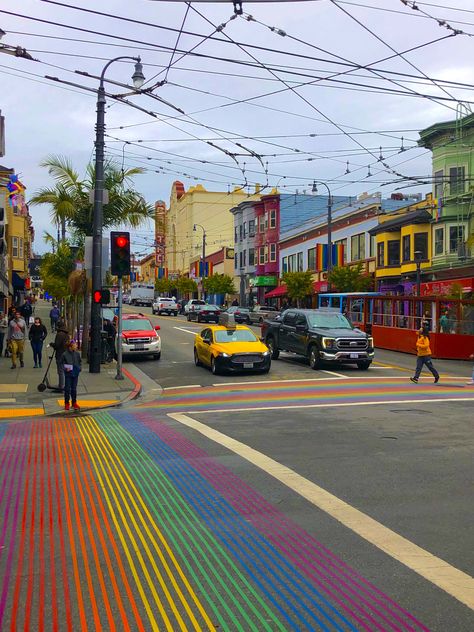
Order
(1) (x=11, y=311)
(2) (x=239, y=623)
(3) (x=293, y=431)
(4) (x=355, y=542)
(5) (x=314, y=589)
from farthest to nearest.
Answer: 1. (1) (x=11, y=311)
2. (3) (x=293, y=431)
3. (4) (x=355, y=542)
4. (5) (x=314, y=589)
5. (2) (x=239, y=623)

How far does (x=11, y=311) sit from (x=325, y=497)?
1577 cm

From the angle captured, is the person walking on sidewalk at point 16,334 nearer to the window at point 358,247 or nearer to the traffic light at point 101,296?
the traffic light at point 101,296

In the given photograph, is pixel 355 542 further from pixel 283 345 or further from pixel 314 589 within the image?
pixel 283 345

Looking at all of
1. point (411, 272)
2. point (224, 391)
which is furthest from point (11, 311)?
point (411, 272)

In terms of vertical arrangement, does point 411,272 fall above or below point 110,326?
above

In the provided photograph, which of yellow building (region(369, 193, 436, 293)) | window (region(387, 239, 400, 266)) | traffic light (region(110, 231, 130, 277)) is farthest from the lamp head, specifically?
window (region(387, 239, 400, 266))

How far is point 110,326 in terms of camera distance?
2344cm

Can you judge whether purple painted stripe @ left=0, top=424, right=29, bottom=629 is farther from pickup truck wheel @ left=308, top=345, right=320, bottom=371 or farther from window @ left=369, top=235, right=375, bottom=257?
window @ left=369, top=235, right=375, bottom=257

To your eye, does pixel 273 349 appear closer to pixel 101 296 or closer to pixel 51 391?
pixel 101 296

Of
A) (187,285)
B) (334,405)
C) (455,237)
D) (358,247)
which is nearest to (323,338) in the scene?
(334,405)

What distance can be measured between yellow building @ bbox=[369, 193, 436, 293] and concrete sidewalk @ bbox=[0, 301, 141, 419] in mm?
26413

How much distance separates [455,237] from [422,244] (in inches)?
134

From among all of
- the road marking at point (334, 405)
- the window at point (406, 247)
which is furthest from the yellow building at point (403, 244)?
the road marking at point (334, 405)

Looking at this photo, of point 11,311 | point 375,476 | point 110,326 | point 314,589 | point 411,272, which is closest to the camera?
point 314,589
